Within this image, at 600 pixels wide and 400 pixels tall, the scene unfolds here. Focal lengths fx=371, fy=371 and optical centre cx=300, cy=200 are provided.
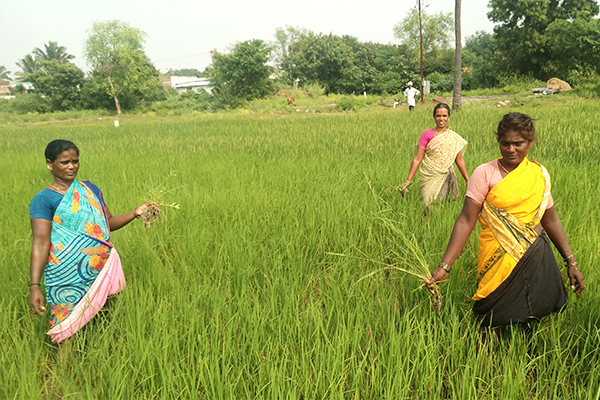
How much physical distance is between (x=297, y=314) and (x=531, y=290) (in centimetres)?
98

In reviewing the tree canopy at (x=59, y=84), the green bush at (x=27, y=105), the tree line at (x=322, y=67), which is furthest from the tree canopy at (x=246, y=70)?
the green bush at (x=27, y=105)

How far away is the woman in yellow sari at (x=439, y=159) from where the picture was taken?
303 cm

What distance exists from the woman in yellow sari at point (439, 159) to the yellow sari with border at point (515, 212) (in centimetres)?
149

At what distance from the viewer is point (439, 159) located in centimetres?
307

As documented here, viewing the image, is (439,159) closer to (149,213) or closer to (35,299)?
(149,213)

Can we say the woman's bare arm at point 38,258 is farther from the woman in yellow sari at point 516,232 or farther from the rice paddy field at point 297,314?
the woman in yellow sari at point 516,232

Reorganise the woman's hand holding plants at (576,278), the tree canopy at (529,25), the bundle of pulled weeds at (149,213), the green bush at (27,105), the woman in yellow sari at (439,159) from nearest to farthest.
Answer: the woman's hand holding plants at (576,278), the bundle of pulled weeds at (149,213), the woman in yellow sari at (439,159), the tree canopy at (529,25), the green bush at (27,105)

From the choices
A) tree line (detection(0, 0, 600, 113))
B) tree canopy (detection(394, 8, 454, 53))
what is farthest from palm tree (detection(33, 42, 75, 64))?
tree canopy (detection(394, 8, 454, 53))

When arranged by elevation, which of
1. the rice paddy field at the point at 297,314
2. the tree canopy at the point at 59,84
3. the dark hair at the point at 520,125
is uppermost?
the tree canopy at the point at 59,84

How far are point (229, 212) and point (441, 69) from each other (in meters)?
35.1

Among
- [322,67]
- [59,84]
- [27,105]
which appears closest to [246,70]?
[322,67]

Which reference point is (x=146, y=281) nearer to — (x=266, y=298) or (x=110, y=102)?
(x=266, y=298)

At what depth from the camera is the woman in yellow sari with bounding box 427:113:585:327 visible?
1.42m

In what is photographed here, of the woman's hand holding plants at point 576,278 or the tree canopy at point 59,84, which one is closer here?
the woman's hand holding plants at point 576,278
